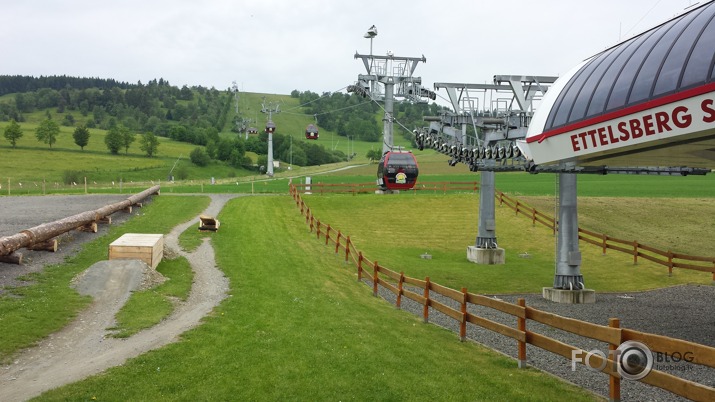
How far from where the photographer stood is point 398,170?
4016cm

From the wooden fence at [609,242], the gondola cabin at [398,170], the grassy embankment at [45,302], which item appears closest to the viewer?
the grassy embankment at [45,302]

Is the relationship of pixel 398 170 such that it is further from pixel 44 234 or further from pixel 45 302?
pixel 45 302

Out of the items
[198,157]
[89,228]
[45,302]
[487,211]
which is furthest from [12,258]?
[198,157]

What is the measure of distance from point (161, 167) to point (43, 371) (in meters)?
107

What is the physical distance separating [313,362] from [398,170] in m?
29.5

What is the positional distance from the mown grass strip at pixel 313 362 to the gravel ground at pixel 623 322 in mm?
743

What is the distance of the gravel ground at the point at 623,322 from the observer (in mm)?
10508

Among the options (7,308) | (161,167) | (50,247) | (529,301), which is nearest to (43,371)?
(7,308)

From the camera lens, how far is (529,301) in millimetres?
23938

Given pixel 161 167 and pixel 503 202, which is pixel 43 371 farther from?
pixel 161 167

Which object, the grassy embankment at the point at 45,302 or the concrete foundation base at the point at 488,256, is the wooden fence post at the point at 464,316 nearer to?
the grassy embankment at the point at 45,302

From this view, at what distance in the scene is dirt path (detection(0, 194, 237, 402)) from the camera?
10.3 metres

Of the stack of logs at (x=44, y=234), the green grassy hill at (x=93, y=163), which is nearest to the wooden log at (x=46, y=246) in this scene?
the stack of logs at (x=44, y=234)

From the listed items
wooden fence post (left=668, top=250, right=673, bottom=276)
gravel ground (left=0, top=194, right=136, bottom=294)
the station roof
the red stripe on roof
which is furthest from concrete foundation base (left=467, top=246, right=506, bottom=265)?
the station roof
